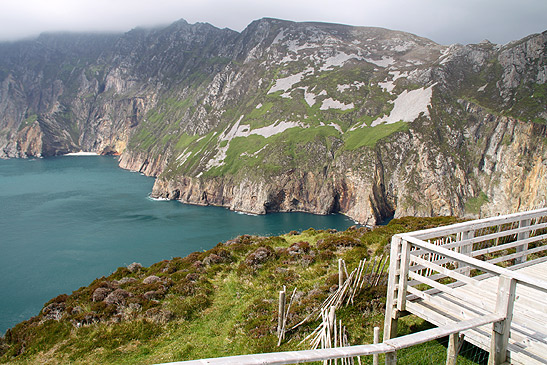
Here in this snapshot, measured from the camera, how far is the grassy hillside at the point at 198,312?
13.5m

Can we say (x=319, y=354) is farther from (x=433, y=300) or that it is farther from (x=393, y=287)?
(x=433, y=300)

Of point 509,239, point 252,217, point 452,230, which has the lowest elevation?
point 252,217

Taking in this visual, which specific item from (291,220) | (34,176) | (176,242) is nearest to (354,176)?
(291,220)

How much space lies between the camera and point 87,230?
93.1m

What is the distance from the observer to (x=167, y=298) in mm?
18703

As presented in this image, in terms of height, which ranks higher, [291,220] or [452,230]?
[452,230]

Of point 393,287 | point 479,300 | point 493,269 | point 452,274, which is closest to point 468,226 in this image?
point 479,300

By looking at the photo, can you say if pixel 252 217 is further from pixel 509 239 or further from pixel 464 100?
pixel 509 239

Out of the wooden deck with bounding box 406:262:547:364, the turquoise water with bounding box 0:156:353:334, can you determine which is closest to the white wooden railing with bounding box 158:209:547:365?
the wooden deck with bounding box 406:262:547:364

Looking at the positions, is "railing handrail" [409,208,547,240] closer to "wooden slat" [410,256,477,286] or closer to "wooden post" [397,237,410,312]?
"wooden post" [397,237,410,312]

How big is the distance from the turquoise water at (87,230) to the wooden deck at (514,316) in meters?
51.9

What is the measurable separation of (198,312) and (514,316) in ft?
42.7

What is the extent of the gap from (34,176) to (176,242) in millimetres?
130394

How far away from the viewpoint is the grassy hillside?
44.3 feet
